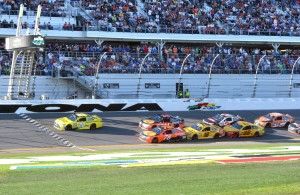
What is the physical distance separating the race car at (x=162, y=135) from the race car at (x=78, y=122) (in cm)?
319

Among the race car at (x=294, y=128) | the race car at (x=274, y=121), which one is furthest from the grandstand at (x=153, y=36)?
the race car at (x=294, y=128)

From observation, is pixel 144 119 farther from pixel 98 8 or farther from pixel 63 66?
pixel 98 8

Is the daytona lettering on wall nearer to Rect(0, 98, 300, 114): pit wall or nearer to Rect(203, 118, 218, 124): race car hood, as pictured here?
Rect(0, 98, 300, 114): pit wall

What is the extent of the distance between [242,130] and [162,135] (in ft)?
17.7

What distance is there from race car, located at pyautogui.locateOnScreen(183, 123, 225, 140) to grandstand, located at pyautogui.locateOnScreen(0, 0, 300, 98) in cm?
937

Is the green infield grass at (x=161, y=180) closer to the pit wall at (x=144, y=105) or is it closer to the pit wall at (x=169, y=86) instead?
the pit wall at (x=144, y=105)

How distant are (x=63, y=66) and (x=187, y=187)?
27525 mm

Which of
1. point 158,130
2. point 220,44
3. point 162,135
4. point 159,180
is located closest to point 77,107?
point 158,130

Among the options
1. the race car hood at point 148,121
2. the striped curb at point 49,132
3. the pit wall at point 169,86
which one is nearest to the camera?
the striped curb at point 49,132

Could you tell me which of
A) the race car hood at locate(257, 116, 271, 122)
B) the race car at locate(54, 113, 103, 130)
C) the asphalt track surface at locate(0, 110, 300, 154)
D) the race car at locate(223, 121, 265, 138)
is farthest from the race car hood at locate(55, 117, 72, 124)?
the race car hood at locate(257, 116, 271, 122)

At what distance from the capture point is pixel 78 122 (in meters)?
30.6

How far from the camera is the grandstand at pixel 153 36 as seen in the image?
132 feet

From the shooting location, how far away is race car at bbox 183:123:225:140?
101 feet

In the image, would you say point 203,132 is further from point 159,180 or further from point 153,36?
point 159,180
